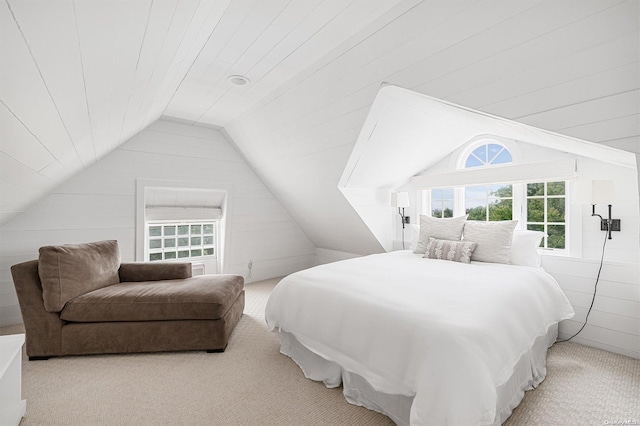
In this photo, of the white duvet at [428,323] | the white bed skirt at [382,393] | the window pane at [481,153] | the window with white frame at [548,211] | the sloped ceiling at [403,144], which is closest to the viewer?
the white duvet at [428,323]

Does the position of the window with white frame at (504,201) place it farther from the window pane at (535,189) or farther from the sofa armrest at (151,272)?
the sofa armrest at (151,272)

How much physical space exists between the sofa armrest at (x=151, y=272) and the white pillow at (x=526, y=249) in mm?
3148

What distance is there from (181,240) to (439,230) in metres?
3.30

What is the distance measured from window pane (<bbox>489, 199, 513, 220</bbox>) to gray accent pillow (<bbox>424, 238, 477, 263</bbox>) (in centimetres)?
84

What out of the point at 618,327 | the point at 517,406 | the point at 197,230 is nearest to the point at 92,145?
the point at 197,230

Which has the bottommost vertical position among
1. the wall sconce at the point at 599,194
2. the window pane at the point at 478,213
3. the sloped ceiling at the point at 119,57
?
the window pane at the point at 478,213

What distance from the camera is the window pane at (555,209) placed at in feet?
9.87

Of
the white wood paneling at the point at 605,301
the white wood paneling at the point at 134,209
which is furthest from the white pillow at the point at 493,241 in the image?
the white wood paneling at the point at 134,209

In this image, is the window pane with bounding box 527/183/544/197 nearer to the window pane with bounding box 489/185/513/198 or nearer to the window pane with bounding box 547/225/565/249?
the window pane with bounding box 489/185/513/198

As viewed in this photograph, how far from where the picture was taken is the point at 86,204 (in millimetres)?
3359

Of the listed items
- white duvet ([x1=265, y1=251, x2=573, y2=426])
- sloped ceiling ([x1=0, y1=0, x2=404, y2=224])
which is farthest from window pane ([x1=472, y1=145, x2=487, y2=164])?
sloped ceiling ([x1=0, y1=0, x2=404, y2=224])

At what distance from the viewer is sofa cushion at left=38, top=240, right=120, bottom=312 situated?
223cm

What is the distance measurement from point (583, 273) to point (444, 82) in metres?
2.08

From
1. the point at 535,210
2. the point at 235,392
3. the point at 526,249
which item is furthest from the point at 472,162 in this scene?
the point at 235,392
